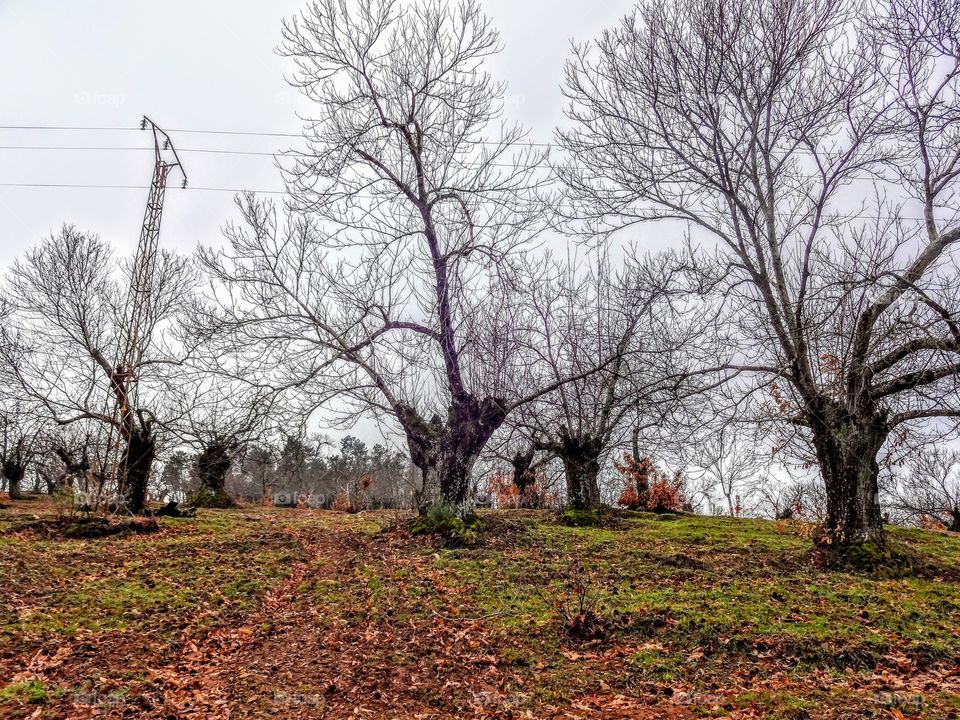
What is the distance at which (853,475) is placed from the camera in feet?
24.6

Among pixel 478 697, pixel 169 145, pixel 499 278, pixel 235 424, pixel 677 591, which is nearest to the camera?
pixel 478 697

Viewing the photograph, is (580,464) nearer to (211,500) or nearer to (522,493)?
(522,493)

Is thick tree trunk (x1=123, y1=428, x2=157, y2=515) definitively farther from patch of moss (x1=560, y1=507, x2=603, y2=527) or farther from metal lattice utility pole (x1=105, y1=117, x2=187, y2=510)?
patch of moss (x1=560, y1=507, x2=603, y2=527)

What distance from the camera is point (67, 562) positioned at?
25.1ft

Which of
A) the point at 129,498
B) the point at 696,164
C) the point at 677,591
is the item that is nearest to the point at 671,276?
the point at 696,164

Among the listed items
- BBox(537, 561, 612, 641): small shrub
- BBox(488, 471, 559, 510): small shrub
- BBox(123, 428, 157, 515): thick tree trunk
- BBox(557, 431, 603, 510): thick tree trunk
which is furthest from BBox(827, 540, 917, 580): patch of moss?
BBox(123, 428, 157, 515): thick tree trunk

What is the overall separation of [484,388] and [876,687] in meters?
6.24

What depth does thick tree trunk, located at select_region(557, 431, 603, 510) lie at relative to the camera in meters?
12.9

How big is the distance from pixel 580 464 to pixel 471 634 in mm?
7629

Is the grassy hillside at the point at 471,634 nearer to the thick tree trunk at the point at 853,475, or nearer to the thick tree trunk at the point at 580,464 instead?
the thick tree trunk at the point at 853,475

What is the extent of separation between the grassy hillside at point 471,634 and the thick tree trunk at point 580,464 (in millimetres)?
4213

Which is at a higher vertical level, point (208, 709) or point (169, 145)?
point (169, 145)

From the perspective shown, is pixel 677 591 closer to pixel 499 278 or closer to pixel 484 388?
pixel 484 388

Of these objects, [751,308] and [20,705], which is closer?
[20,705]
